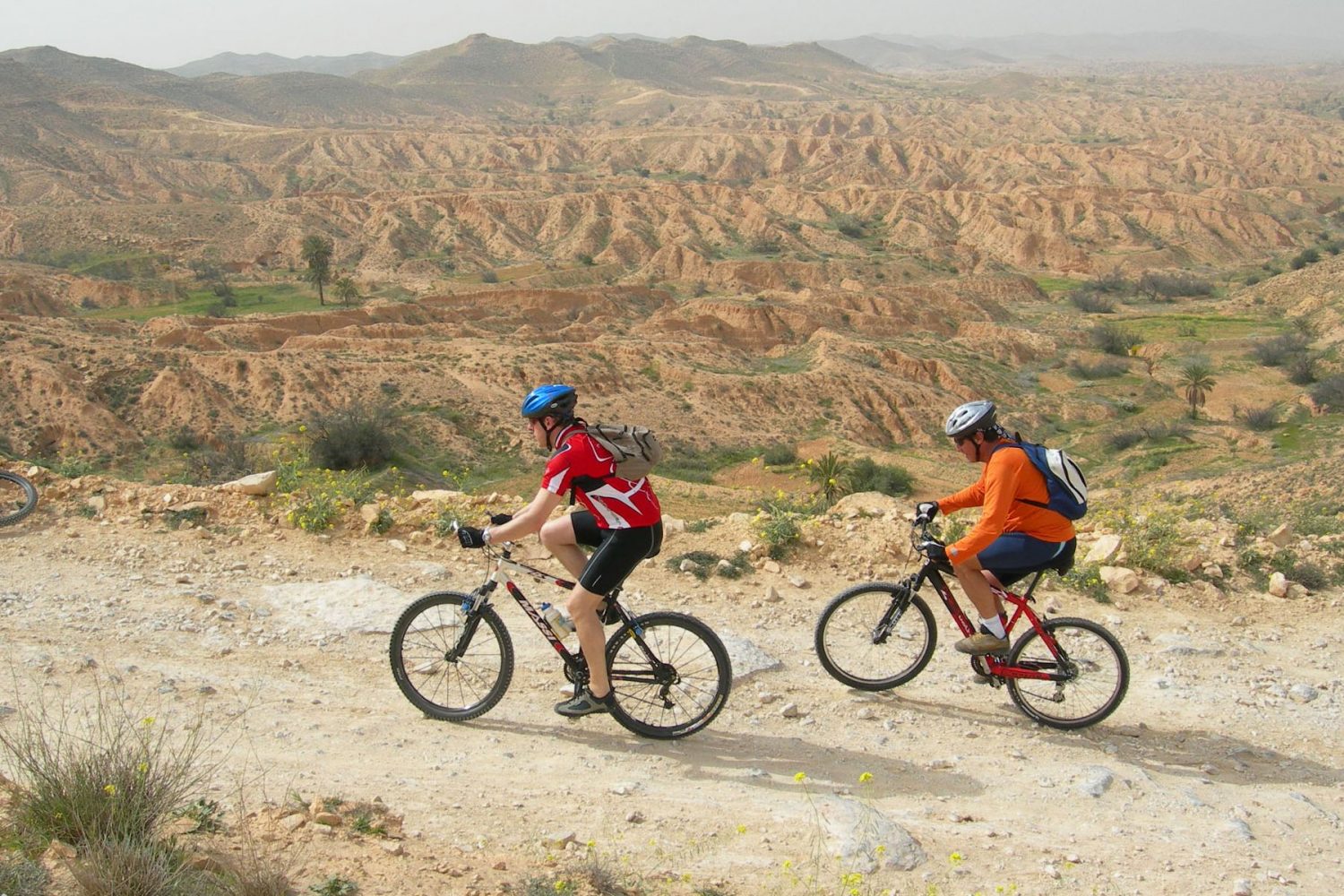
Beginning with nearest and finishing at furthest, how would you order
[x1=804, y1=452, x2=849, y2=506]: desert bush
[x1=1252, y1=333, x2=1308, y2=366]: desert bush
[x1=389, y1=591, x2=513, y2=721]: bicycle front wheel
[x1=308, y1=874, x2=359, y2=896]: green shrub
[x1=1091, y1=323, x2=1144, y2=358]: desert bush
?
[x1=308, y1=874, x2=359, y2=896]: green shrub
[x1=389, y1=591, x2=513, y2=721]: bicycle front wheel
[x1=804, y1=452, x2=849, y2=506]: desert bush
[x1=1252, y1=333, x2=1308, y2=366]: desert bush
[x1=1091, y1=323, x2=1144, y2=358]: desert bush

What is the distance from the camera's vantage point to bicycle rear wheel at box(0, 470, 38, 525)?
316 inches

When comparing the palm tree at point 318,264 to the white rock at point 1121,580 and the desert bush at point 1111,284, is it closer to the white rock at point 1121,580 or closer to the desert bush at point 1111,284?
the desert bush at point 1111,284

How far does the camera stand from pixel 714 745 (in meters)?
5.22

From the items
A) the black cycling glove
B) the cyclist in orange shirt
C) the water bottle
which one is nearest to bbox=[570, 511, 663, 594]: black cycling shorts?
the water bottle

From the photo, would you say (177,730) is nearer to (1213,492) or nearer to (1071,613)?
(1071,613)

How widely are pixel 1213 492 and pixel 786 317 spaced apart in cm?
3019

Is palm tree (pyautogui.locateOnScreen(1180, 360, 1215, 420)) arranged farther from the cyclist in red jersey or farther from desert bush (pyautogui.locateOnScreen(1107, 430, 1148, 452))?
the cyclist in red jersey

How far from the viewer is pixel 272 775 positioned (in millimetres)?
4461

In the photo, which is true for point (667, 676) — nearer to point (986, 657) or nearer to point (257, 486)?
point (986, 657)

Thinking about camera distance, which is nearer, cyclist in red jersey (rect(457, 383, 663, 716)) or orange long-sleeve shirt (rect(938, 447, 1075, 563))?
cyclist in red jersey (rect(457, 383, 663, 716))

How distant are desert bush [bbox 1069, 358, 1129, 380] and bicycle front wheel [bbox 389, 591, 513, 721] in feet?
151

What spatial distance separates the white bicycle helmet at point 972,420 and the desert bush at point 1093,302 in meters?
62.4

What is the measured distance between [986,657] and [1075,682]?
1.77 ft

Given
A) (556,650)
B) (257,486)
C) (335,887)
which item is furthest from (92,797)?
(257,486)
